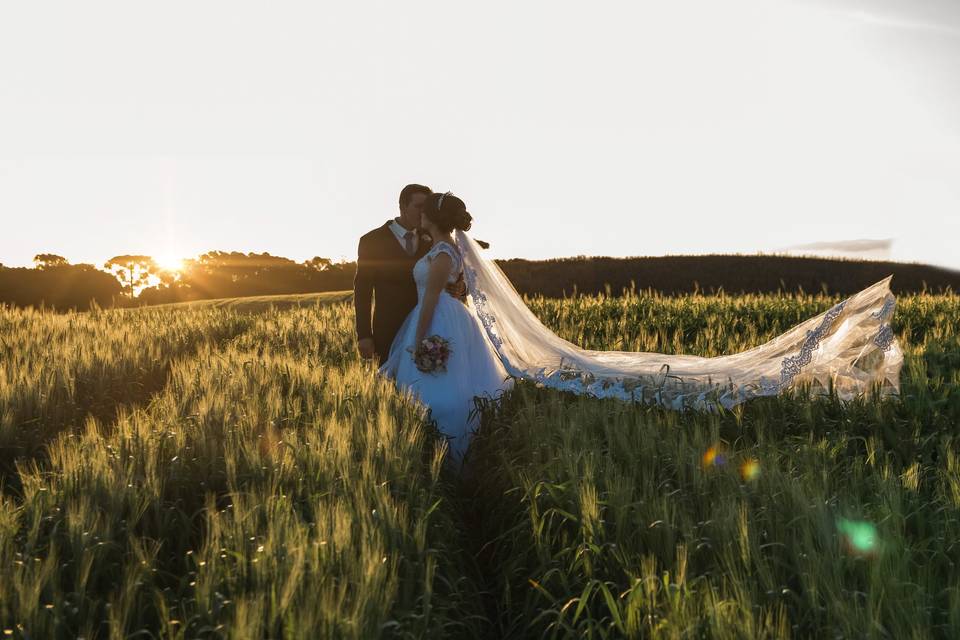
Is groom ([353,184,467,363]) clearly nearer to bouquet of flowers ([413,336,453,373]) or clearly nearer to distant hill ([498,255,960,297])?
bouquet of flowers ([413,336,453,373])

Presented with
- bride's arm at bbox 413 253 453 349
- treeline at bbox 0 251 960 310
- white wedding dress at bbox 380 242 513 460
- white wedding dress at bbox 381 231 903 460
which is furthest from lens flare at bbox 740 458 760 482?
treeline at bbox 0 251 960 310

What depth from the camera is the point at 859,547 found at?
2.87 metres

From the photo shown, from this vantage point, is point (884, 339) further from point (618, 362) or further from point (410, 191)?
point (410, 191)

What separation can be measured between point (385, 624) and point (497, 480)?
270 cm

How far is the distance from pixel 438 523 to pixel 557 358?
14.5 ft

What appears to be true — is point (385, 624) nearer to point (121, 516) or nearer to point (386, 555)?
point (386, 555)

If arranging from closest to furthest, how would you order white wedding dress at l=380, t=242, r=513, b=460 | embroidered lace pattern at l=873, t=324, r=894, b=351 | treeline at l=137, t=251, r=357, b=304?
1. white wedding dress at l=380, t=242, r=513, b=460
2. embroidered lace pattern at l=873, t=324, r=894, b=351
3. treeline at l=137, t=251, r=357, b=304

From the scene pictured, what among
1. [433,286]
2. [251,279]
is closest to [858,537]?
[433,286]

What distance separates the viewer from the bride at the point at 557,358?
598cm

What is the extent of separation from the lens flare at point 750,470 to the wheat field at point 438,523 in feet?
0.07

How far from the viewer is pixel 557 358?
7660 millimetres

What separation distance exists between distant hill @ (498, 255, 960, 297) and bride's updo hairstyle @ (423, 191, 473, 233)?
20.9m

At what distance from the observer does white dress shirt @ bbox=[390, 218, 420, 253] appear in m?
6.40

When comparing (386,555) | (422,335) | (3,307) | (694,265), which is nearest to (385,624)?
(386,555)
